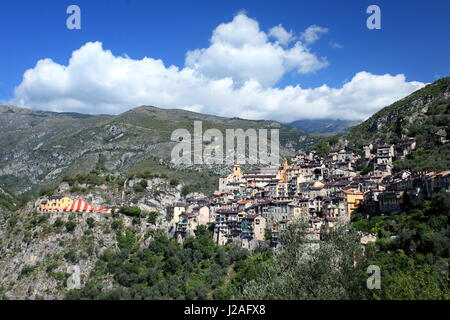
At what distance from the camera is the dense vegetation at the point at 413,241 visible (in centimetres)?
3762

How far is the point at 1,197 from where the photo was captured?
437 ft

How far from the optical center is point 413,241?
146 feet

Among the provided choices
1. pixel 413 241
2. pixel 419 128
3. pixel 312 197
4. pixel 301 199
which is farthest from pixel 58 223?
pixel 419 128

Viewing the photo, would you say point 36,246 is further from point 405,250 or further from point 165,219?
point 405,250

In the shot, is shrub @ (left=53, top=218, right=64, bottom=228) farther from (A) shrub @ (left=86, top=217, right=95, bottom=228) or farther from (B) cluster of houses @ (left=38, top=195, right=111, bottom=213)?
(A) shrub @ (left=86, top=217, right=95, bottom=228)

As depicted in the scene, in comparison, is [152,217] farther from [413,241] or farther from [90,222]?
[413,241]

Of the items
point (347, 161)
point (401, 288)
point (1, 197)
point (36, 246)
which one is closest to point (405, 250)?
point (401, 288)

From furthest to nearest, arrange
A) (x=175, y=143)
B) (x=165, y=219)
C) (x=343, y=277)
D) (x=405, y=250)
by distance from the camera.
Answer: (x=175, y=143) < (x=165, y=219) < (x=405, y=250) < (x=343, y=277)

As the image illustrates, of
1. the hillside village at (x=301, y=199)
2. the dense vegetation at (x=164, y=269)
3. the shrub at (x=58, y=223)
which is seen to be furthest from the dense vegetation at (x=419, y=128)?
the shrub at (x=58, y=223)

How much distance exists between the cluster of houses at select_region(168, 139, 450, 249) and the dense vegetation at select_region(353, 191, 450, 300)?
2.99 m

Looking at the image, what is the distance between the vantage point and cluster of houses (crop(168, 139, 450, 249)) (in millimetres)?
56625

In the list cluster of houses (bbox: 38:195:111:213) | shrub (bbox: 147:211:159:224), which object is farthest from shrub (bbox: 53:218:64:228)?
shrub (bbox: 147:211:159:224)

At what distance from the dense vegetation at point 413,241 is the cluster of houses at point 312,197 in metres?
2.99

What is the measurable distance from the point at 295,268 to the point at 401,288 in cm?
801
